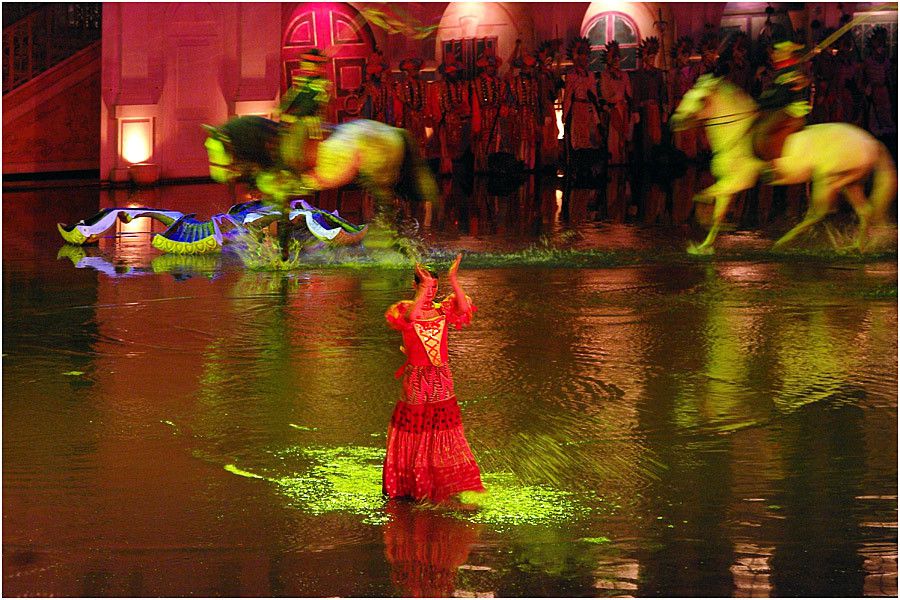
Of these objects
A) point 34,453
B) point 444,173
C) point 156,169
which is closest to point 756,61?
point 444,173

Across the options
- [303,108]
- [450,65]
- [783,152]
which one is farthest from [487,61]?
[303,108]

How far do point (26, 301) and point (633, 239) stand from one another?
693 centimetres

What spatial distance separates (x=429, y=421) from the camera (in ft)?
21.4

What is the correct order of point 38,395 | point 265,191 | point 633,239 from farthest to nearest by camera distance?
point 633,239
point 265,191
point 38,395

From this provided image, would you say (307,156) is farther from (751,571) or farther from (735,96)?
(751,571)

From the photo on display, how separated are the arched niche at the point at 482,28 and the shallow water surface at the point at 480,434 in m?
14.9

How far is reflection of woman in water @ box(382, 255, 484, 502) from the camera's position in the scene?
6.51 m

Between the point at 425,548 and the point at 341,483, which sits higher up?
the point at 341,483

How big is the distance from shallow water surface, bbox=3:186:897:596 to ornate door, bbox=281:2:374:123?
49.0 ft

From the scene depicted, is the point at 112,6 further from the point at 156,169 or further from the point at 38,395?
the point at 38,395

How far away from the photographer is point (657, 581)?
5.56 m

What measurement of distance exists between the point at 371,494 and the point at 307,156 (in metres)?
5.03

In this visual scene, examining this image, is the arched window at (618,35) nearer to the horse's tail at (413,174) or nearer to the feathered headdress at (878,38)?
the feathered headdress at (878,38)

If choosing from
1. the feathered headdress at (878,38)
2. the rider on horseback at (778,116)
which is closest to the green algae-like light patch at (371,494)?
the rider on horseback at (778,116)
